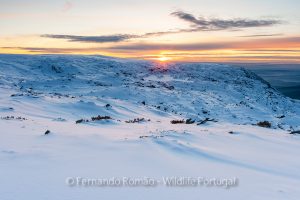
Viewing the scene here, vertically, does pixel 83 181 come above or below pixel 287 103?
above

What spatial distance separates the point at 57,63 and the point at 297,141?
179ft

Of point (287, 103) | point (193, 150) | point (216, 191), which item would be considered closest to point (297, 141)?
point (193, 150)

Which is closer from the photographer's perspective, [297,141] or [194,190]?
[194,190]

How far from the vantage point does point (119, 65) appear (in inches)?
2692

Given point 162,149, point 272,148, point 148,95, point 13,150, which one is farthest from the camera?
point 148,95

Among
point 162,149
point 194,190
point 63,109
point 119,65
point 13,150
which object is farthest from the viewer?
point 119,65

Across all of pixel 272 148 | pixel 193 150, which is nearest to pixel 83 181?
pixel 193 150

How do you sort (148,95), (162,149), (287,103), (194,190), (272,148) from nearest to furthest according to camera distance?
(194,190), (162,149), (272,148), (148,95), (287,103)

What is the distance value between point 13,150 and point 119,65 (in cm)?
6189

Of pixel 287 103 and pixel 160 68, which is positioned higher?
pixel 160 68

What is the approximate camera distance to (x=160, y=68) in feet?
235

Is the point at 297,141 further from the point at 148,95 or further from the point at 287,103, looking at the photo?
the point at 287,103

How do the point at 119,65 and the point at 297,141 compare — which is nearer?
the point at 297,141

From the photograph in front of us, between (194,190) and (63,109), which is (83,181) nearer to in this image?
(194,190)
